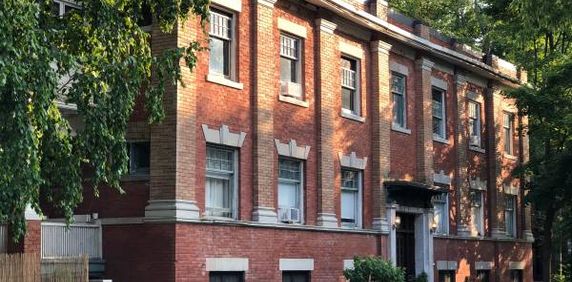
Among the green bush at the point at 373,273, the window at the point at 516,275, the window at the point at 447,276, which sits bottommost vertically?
the window at the point at 516,275

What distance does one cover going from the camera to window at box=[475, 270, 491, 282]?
31.7 meters

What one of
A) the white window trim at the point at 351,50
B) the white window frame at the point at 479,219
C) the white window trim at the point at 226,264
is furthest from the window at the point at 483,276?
the white window trim at the point at 226,264

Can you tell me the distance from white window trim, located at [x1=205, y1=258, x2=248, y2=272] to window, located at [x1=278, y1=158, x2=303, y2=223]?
2251 mm

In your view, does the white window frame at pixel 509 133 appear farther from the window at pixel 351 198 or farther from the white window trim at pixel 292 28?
the white window trim at pixel 292 28

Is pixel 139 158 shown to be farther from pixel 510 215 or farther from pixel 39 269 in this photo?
pixel 510 215

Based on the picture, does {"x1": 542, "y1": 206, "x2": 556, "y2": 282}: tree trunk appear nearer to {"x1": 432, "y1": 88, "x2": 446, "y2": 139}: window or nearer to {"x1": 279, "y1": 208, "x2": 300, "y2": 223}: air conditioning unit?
{"x1": 432, "y1": 88, "x2": 446, "y2": 139}: window

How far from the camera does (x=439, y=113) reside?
29.8m

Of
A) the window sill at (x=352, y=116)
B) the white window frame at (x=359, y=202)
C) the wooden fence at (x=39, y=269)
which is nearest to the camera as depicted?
the wooden fence at (x=39, y=269)

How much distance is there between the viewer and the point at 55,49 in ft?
38.9

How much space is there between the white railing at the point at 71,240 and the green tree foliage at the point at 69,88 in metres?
3.67

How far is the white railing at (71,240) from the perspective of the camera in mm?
16859

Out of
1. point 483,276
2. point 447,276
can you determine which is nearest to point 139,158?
point 447,276

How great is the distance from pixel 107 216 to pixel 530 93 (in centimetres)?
1789

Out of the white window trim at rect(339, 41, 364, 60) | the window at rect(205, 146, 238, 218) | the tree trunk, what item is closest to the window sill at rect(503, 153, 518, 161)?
the tree trunk
